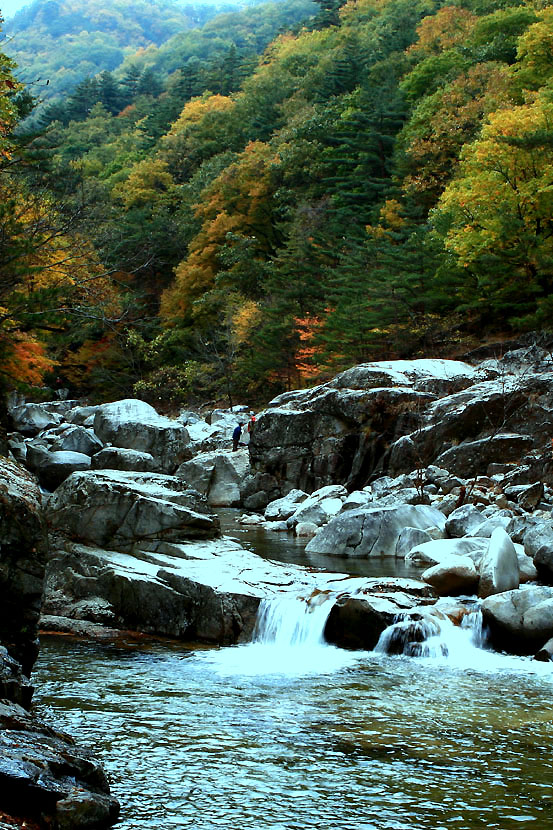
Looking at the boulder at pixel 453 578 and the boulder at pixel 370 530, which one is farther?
the boulder at pixel 370 530

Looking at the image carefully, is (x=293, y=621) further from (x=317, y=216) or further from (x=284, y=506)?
(x=317, y=216)

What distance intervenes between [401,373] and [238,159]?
35.3 metres

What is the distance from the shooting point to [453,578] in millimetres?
12641

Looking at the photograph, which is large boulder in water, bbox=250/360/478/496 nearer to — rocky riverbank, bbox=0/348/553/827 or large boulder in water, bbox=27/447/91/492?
rocky riverbank, bbox=0/348/553/827

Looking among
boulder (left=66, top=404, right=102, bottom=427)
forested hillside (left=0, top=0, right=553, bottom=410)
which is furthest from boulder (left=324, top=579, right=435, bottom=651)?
boulder (left=66, top=404, right=102, bottom=427)

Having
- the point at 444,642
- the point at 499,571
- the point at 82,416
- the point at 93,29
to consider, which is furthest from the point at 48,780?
the point at 93,29

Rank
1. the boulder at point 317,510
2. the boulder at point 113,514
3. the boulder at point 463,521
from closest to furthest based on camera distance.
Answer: the boulder at point 113,514 → the boulder at point 463,521 → the boulder at point 317,510

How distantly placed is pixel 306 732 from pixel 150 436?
80.3ft

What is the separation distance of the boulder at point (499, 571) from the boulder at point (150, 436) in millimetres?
19311

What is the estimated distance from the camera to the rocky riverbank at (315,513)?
10.6 m

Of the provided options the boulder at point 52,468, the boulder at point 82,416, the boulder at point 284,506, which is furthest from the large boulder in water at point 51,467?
the boulder at point 82,416

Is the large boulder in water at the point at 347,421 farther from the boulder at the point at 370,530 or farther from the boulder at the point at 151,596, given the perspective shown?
the boulder at the point at 151,596

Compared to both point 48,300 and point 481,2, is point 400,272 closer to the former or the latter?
point 48,300

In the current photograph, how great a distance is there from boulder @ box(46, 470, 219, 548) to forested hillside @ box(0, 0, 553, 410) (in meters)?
3.79
